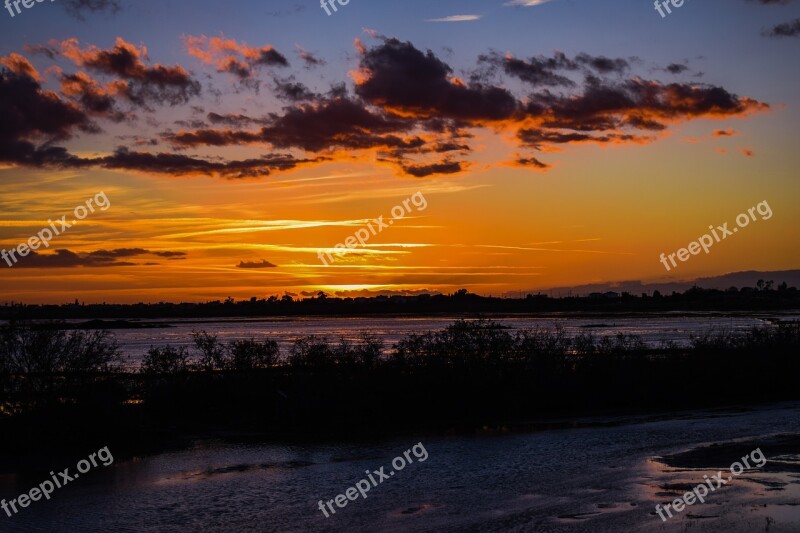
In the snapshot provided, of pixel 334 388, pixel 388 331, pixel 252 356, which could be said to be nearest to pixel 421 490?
pixel 334 388

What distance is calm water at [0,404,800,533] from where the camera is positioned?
1566 cm

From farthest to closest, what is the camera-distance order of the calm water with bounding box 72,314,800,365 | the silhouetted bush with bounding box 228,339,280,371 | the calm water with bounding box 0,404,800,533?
the calm water with bounding box 72,314,800,365
the silhouetted bush with bounding box 228,339,280,371
the calm water with bounding box 0,404,800,533

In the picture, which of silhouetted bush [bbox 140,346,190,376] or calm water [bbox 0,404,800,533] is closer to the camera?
calm water [bbox 0,404,800,533]

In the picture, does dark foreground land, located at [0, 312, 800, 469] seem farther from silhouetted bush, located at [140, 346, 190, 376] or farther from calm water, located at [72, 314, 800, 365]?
calm water, located at [72, 314, 800, 365]

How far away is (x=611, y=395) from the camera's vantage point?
33250 millimetres

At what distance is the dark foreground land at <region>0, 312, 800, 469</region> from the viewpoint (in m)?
25.1

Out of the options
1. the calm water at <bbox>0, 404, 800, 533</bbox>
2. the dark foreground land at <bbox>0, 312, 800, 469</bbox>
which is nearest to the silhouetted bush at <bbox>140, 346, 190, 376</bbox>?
the dark foreground land at <bbox>0, 312, 800, 469</bbox>

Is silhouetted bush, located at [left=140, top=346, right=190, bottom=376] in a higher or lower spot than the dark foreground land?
higher

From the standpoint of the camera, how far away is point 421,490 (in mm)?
18594

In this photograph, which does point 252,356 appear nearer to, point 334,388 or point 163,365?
point 163,365

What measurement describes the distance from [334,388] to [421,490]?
11111 millimetres

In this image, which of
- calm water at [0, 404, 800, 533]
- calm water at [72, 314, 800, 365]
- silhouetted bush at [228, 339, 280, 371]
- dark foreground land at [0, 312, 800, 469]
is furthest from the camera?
calm water at [72, 314, 800, 365]

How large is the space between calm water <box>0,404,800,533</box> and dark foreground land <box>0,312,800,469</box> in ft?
9.57

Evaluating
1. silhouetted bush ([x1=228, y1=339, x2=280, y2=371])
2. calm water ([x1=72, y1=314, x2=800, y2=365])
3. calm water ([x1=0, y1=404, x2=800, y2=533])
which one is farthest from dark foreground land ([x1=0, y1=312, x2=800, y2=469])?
calm water ([x1=72, y1=314, x2=800, y2=365])
